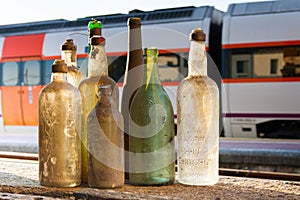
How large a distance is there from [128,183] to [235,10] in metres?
5.65

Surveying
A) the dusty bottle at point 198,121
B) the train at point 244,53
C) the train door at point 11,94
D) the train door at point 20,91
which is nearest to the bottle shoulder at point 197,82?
the dusty bottle at point 198,121

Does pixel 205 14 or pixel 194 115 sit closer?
pixel 194 115

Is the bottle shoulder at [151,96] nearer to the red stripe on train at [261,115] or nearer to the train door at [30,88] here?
the red stripe on train at [261,115]

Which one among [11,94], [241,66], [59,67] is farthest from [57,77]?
[11,94]

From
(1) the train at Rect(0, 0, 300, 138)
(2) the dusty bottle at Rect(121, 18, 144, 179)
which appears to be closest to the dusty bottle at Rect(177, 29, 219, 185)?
(2) the dusty bottle at Rect(121, 18, 144, 179)

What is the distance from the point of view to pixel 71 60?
1.07m

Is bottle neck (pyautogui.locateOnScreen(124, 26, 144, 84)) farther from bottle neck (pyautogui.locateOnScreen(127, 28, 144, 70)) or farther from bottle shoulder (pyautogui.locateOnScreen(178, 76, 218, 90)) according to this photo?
bottle shoulder (pyautogui.locateOnScreen(178, 76, 218, 90))

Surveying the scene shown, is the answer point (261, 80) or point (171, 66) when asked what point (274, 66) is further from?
point (171, 66)

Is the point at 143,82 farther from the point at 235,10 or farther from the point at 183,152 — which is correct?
A: the point at 235,10

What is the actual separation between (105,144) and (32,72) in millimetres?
6675

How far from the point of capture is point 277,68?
19.5 feet

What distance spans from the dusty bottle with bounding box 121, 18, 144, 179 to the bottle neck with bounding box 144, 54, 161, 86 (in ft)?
0.04

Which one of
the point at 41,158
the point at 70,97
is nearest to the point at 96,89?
the point at 70,97

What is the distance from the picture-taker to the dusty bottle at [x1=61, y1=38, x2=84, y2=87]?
41.1 inches
